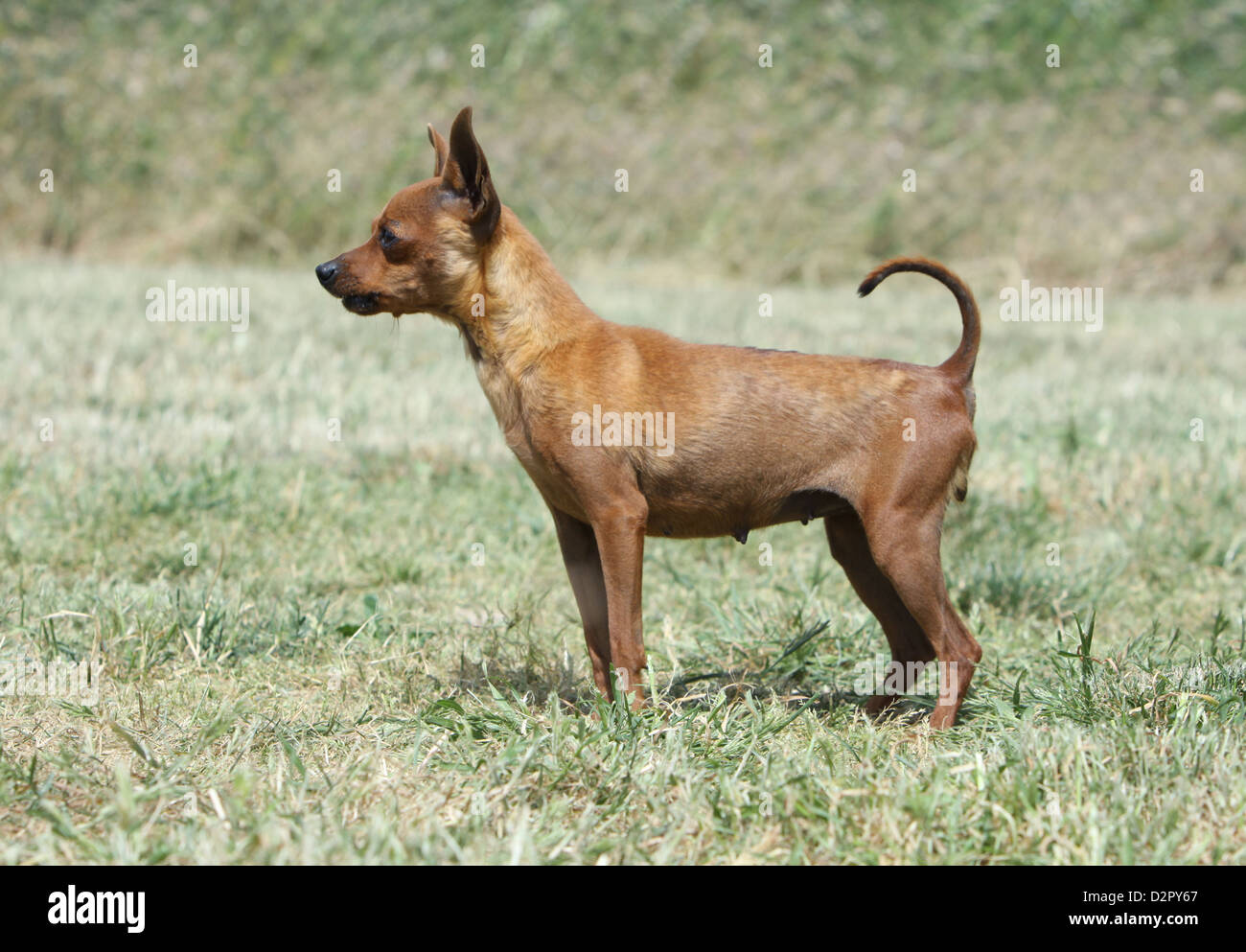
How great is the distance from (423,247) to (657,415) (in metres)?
0.81

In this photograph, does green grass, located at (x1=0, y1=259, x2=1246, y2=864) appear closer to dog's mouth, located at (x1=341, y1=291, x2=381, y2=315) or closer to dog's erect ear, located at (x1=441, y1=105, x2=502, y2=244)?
dog's mouth, located at (x1=341, y1=291, x2=381, y2=315)

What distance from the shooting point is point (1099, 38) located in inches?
595

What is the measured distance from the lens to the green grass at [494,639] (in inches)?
119

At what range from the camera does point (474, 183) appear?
371cm

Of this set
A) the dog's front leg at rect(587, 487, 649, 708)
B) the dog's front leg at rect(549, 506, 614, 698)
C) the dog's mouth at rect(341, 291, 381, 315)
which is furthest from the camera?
the dog's front leg at rect(549, 506, 614, 698)

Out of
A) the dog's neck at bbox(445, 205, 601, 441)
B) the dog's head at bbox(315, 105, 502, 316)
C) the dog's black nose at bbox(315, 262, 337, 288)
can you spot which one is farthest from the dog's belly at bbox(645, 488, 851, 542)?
the dog's black nose at bbox(315, 262, 337, 288)

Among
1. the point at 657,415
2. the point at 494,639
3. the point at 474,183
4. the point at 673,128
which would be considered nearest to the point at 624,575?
the point at 657,415

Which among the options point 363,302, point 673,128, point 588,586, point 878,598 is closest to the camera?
point 363,302

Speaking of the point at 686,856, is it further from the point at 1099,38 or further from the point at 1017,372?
the point at 1099,38

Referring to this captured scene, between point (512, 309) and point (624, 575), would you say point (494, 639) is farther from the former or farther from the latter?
point (512, 309)

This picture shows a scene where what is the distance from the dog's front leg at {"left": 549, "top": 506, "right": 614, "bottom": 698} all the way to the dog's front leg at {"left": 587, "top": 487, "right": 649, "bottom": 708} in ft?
0.73

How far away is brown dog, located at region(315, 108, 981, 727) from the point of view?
144 inches
